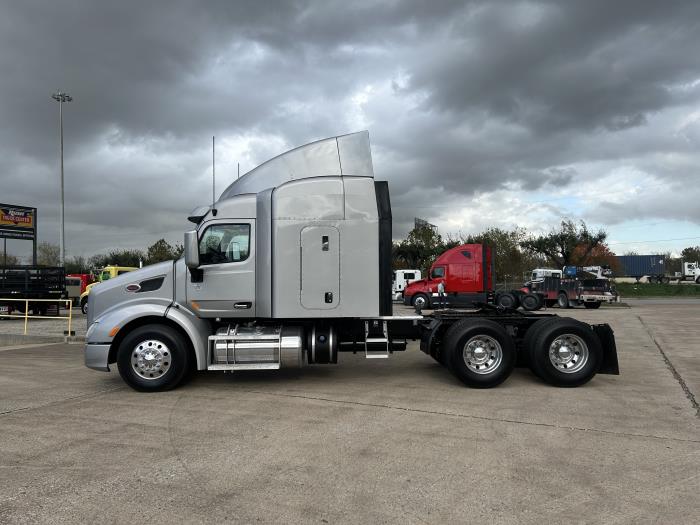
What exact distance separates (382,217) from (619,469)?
4.28 metres

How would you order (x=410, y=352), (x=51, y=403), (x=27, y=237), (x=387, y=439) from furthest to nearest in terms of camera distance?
(x=27, y=237), (x=410, y=352), (x=51, y=403), (x=387, y=439)

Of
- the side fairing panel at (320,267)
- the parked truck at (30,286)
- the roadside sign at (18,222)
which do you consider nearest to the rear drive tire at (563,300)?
the side fairing panel at (320,267)

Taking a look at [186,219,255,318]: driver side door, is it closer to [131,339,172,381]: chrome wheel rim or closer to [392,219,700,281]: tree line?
[131,339,172,381]: chrome wheel rim

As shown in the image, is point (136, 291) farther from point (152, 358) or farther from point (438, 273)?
point (438, 273)

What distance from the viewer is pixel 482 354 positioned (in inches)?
288

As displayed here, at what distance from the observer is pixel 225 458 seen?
4492mm

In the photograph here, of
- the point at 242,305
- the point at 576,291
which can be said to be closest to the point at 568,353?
the point at 242,305

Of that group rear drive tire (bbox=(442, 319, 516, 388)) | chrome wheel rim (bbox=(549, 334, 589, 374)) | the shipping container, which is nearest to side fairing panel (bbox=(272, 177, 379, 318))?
rear drive tire (bbox=(442, 319, 516, 388))

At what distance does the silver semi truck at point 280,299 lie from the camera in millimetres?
7074

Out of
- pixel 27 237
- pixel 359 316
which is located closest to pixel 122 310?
pixel 359 316

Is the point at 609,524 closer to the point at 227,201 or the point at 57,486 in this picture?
the point at 57,486

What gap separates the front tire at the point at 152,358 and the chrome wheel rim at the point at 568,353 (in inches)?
207

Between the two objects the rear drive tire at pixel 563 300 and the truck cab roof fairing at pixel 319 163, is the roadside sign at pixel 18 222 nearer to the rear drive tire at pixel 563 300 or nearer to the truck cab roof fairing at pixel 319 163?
the truck cab roof fairing at pixel 319 163


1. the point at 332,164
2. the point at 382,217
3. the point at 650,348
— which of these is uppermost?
the point at 332,164
